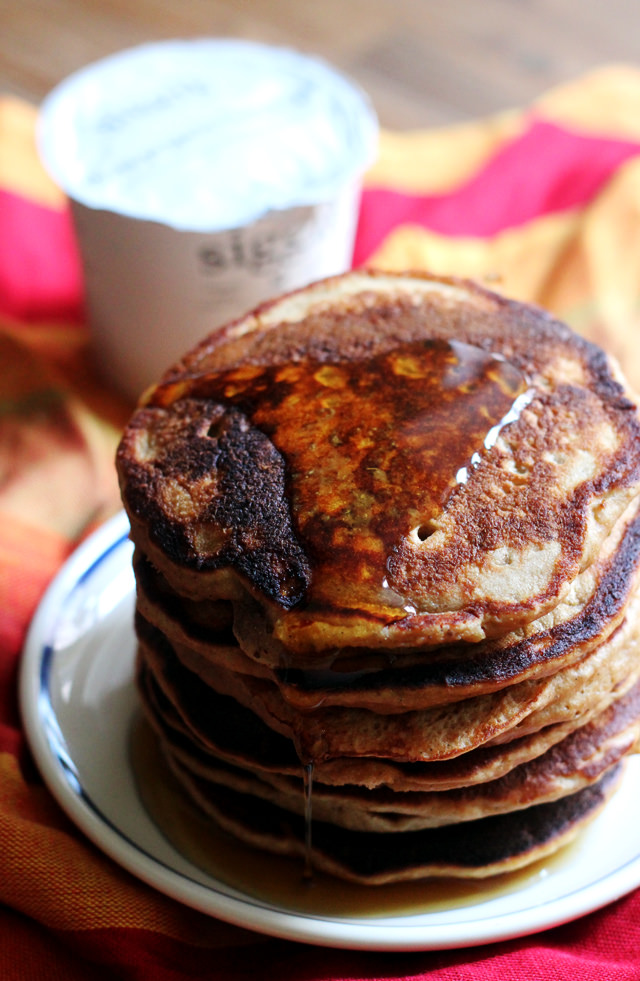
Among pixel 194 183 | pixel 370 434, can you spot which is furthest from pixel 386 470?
pixel 194 183

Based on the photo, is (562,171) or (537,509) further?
(562,171)

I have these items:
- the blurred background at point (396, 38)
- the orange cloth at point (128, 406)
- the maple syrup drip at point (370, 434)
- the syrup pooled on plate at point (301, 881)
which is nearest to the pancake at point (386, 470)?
the maple syrup drip at point (370, 434)

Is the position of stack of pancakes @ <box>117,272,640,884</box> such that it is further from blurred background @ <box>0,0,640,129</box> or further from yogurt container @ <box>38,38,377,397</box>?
blurred background @ <box>0,0,640,129</box>

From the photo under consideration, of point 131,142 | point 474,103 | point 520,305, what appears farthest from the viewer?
point 474,103

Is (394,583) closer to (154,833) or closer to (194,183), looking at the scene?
(154,833)

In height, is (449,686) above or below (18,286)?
above

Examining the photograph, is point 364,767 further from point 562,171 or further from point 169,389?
point 562,171

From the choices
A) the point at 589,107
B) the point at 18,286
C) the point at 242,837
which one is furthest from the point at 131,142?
the point at 242,837
